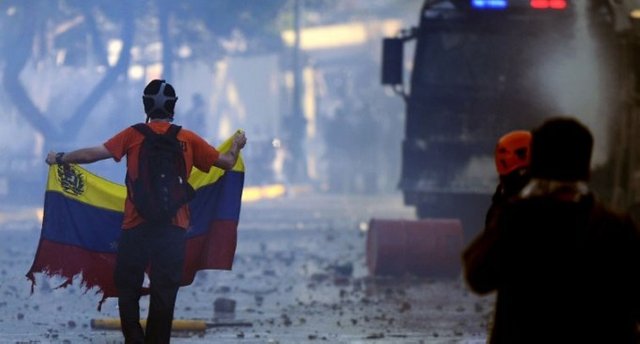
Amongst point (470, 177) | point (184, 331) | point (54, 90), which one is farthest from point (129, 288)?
point (54, 90)

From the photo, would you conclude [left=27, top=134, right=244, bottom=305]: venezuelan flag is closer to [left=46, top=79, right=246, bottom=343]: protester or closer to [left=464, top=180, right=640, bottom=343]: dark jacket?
[left=46, top=79, right=246, bottom=343]: protester

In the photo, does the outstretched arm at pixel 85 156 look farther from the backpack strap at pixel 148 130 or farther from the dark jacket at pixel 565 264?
the dark jacket at pixel 565 264

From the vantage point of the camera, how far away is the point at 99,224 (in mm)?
9156

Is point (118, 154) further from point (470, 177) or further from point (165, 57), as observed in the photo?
point (165, 57)

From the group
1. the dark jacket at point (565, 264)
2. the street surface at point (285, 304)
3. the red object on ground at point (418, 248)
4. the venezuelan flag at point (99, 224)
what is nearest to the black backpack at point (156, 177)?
the venezuelan flag at point (99, 224)

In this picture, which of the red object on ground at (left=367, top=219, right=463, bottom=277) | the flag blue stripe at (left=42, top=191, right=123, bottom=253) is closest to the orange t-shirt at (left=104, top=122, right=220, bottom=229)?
the flag blue stripe at (left=42, top=191, right=123, bottom=253)

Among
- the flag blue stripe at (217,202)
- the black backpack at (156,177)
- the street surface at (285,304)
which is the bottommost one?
the street surface at (285,304)

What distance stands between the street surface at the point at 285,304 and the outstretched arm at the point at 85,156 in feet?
5.04

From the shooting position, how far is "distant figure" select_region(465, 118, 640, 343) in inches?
183

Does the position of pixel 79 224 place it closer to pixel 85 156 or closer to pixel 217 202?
pixel 217 202

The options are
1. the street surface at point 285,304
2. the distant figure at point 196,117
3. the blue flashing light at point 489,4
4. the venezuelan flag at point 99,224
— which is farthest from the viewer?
the distant figure at point 196,117

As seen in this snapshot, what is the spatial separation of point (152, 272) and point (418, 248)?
374 inches

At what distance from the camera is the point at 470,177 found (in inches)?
752

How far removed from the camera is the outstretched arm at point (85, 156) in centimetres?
797
